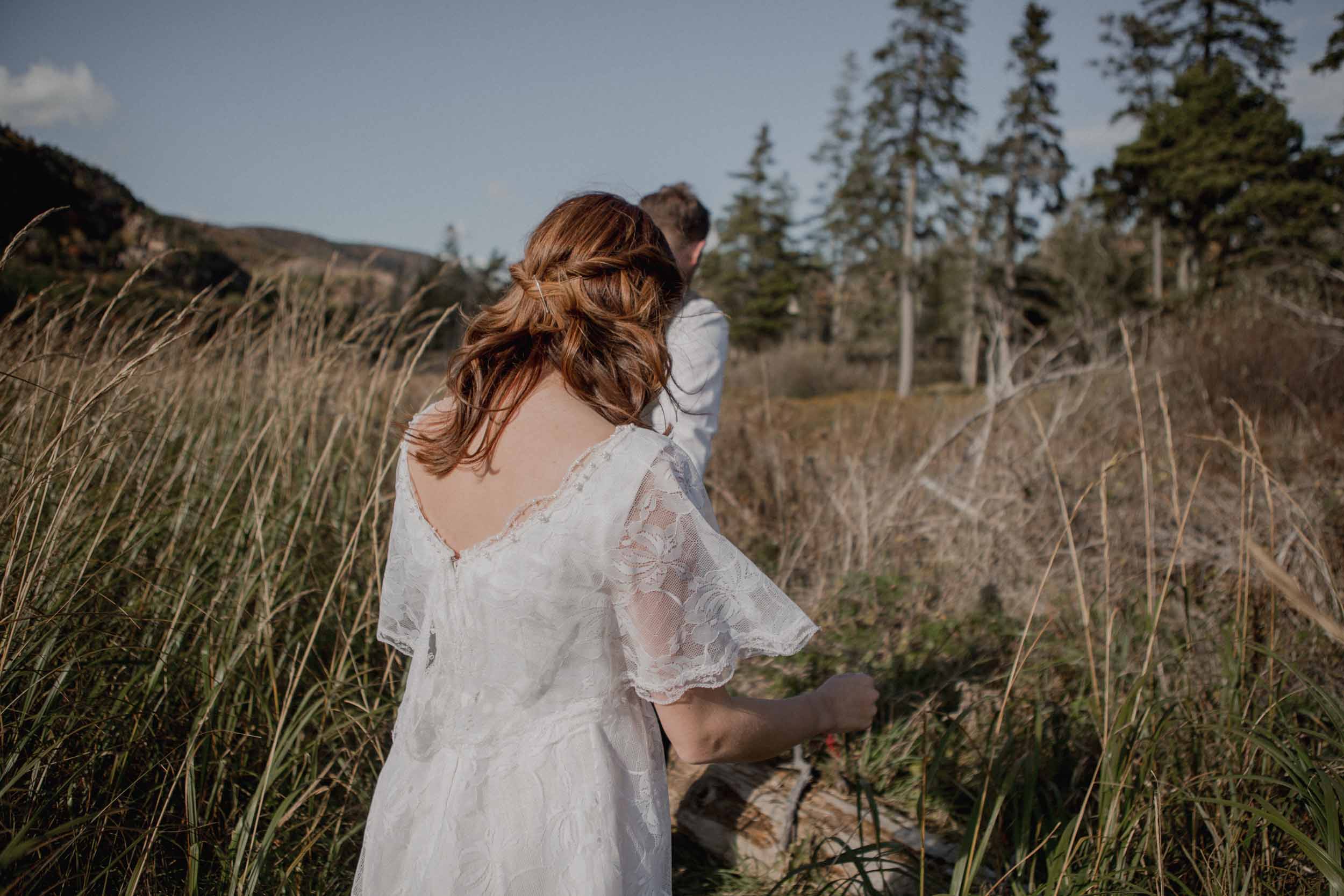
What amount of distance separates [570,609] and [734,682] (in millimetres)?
2075

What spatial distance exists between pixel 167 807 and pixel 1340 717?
2688mm

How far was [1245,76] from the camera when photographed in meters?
21.6

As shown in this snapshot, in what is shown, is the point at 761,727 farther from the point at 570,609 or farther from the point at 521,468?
the point at 521,468

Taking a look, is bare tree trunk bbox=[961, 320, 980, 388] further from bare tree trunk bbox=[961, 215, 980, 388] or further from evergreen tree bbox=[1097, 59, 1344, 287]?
evergreen tree bbox=[1097, 59, 1344, 287]

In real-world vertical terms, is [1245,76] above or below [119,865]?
above

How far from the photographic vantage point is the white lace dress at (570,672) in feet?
3.38

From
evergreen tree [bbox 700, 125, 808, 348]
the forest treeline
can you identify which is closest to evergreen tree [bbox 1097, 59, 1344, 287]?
the forest treeline

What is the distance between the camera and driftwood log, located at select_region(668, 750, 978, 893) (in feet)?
6.44

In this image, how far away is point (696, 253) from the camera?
272 centimetres

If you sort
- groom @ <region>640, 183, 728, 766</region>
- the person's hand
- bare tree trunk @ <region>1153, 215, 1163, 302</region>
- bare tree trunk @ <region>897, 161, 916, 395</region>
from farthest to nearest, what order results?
1. bare tree trunk @ <region>897, 161, 916, 395</region>
2. bare tree trunk @ <region>1153, 215, 1163, 302</region>
3. groom @ <region>640, 183, 728, 766</region>
4. the person's hand

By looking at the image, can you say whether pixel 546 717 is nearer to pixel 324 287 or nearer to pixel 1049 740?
pixel 1049 740

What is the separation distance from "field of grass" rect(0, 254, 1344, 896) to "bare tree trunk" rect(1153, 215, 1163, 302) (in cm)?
2292

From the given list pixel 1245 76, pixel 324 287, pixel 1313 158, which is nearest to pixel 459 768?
pixel 324 287

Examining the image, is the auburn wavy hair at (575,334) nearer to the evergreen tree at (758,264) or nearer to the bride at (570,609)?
the bride at (570,609)
